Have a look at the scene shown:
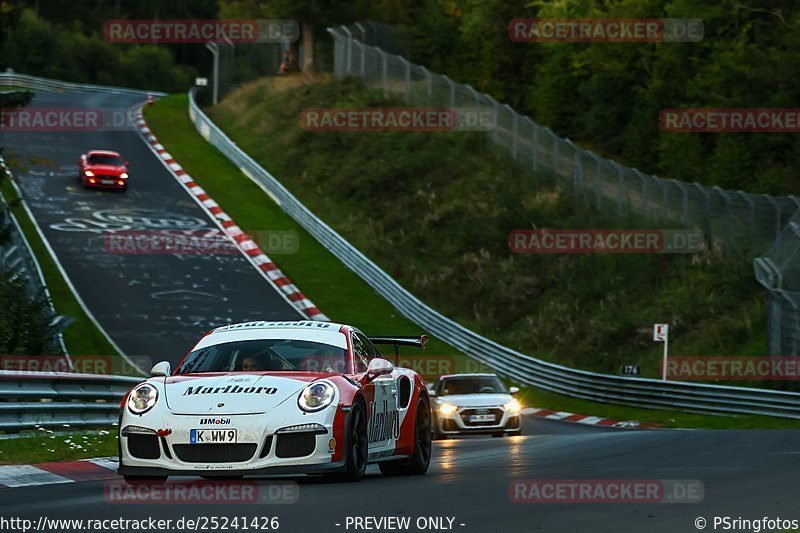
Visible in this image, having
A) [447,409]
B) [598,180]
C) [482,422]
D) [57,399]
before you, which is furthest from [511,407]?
[598,180]

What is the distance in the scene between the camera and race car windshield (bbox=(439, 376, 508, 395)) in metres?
24.2

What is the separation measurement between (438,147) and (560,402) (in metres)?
23.2

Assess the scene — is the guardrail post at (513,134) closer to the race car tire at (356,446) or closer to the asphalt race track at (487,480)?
the asphalt race track at (487,480)

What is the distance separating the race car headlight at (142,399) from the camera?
34.9ft

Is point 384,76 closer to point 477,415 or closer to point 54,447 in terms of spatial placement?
point 477,415

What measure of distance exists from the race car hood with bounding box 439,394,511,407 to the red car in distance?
96.5 feet

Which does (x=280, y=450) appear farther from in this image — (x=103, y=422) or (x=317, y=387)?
(x=103, y=422)

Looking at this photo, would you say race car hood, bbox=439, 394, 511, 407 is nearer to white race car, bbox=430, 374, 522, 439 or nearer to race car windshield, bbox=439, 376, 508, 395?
white race car, bbox=430, 374, 522, 439

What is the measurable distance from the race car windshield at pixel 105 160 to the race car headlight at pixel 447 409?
99.2 feet

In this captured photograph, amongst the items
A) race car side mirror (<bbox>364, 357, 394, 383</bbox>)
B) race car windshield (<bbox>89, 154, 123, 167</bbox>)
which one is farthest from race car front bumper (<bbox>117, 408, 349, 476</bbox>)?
race car windshield (<bbox>89, 154, 123, 167</bbox>)

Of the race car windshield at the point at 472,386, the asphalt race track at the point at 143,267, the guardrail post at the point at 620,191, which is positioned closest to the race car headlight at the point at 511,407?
the race car windshield at the point at 472,386

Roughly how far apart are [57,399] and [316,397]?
6885mm

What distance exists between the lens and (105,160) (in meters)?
51.5

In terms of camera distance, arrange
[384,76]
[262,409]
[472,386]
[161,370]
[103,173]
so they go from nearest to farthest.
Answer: [262,409], [161,370], [472,386], [103,173], [384,76]
